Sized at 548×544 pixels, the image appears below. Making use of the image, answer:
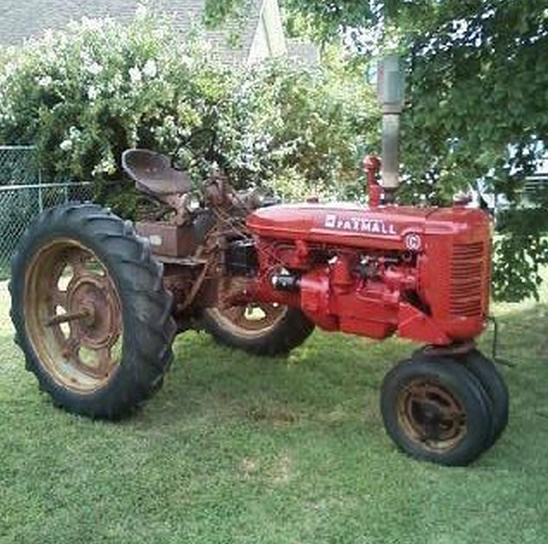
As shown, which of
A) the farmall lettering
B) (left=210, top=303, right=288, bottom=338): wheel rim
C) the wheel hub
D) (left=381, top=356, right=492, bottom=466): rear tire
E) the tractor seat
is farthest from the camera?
(left=210, top=303, right=288, bottom=338): wheel rim

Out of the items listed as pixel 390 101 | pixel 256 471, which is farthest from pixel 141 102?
pixel 256 471

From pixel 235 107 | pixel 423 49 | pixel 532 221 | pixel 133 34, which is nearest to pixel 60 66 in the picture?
pixel 133 34

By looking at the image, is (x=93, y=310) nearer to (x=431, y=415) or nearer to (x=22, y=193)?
(x=431, y=415)

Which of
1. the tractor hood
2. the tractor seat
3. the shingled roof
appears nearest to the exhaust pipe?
the tractor hood

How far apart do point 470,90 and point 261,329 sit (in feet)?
6.36

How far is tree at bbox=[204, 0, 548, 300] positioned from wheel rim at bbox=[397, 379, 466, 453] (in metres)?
1.51

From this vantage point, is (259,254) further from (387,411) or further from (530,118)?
(530,118)

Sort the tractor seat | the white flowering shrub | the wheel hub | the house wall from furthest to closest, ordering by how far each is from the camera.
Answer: the house wall < the white flowering shrub < the tractor seat < the wheel hub

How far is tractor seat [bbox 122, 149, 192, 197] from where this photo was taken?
4688 millimetres

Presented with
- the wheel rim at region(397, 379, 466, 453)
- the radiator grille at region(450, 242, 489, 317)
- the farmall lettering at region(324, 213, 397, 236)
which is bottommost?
the wheel rim at region(397, 379, 466, 453)

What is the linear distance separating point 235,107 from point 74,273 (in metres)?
5.68

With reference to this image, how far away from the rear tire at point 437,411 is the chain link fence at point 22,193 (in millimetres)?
6277

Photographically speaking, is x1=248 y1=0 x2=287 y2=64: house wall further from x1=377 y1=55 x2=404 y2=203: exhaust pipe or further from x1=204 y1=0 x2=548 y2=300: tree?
x1=377 y1=55 x2=404 y2=203: exhaust pipe

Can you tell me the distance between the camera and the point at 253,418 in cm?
421
